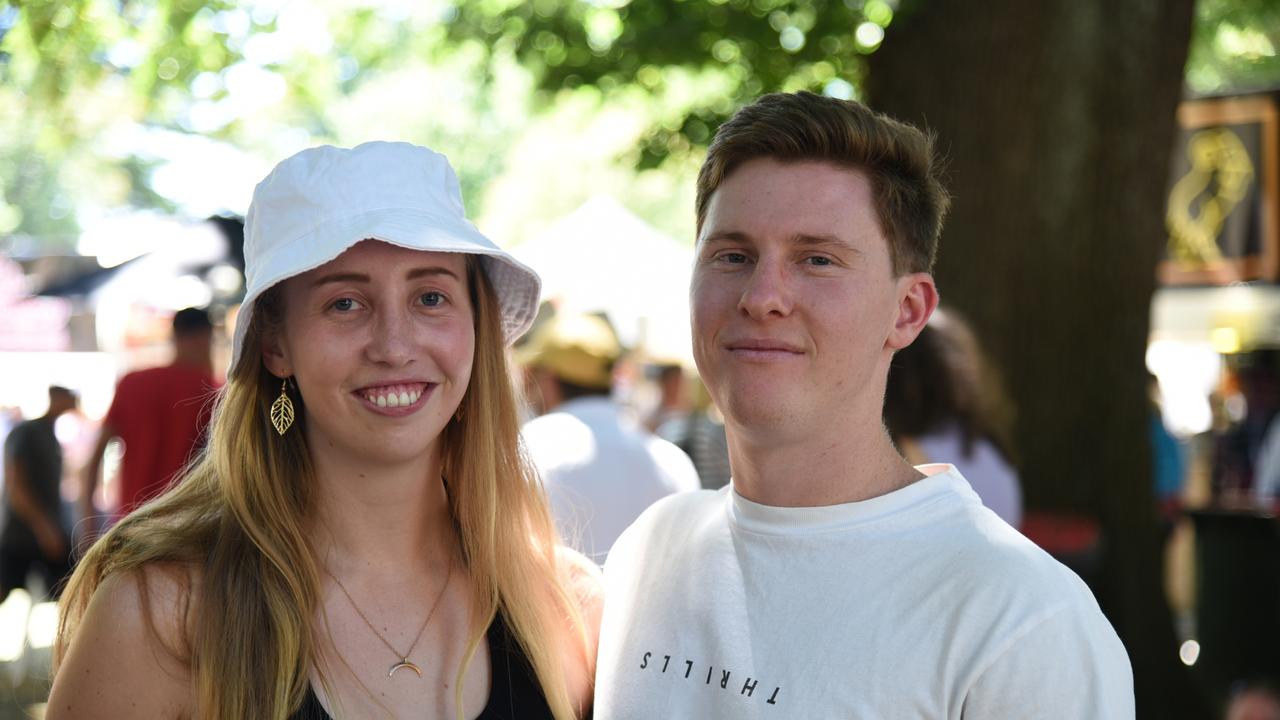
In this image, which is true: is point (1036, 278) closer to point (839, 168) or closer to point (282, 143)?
point (839, 168)

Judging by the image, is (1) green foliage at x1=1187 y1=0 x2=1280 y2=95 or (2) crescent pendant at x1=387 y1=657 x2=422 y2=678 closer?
(2) crescent pendant at x1=387 y1=657 x2=422 y2=678

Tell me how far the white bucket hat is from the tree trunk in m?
3.87

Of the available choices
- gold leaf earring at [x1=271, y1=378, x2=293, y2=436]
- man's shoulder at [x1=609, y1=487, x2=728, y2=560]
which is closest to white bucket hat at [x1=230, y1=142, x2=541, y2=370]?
gold leaf earring at [x1=271, y1=378, x2=293, y2=436]

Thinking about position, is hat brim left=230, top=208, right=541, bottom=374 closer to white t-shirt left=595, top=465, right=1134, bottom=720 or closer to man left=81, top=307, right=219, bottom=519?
white t-shirt left=595, top=465, right=1134, bottom=720

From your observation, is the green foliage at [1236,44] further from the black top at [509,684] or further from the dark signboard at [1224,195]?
the black top at [509,684]

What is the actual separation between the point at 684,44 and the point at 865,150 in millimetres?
4050

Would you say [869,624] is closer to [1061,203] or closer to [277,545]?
[277,545]

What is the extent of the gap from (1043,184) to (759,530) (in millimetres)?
4214

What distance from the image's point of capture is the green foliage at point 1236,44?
8.64 m

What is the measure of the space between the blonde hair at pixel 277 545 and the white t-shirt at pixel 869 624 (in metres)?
0.33

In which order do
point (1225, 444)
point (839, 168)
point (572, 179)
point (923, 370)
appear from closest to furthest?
point (839, 168) < point (923, 370) < point (1225, 444) < point (572, 179)

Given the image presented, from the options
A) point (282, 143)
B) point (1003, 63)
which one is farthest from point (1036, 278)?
point (282, 143)

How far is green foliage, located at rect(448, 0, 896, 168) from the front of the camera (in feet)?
20.0

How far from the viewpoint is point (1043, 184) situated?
5.99 metres
